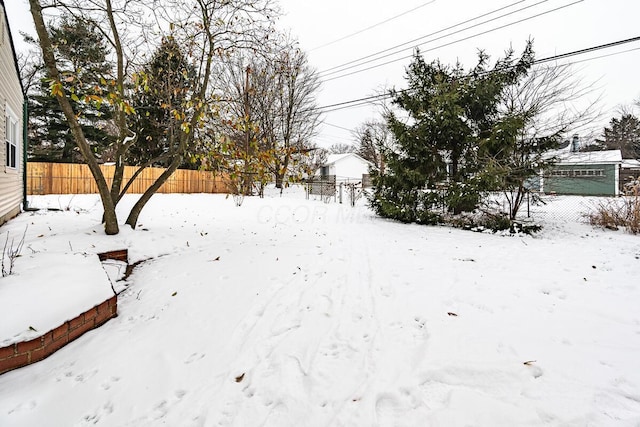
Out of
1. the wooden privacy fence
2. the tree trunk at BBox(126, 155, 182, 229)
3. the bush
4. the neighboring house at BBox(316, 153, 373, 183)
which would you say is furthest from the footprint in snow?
the neighboring house at BBox(316, 153, 373, 183)

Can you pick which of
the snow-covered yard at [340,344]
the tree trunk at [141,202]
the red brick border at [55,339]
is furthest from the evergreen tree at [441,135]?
the red brick border at [55,339]

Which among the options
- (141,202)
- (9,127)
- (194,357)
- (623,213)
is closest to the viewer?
(194,357)

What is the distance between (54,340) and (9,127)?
23.7ft

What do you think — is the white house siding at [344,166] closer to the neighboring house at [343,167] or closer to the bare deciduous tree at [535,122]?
the neighboring house at [343,167]

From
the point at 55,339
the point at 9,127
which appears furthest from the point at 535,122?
the point at 9,127

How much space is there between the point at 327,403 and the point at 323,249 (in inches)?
145

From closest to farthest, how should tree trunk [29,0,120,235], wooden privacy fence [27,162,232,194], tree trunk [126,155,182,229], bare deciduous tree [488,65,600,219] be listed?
tree trunk [29,0,120,235] → tree trunk [126,155,182,229] → bare deciduous tree [488,65,600,219] → wooden privacy fence [27,162,232,194]

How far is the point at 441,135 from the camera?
841 centimetres

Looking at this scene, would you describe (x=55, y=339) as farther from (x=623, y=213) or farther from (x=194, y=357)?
(x=623, y=213)

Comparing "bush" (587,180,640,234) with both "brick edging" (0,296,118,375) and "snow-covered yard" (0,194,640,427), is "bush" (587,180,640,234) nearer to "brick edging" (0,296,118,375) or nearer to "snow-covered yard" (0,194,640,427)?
"snow-covered yard" (0,194,640,427)

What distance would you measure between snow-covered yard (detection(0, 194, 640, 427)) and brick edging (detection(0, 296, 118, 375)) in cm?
7

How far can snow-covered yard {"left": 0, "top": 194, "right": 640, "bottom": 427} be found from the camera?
1.75m

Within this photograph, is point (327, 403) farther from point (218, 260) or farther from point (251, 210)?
point (251, 210)

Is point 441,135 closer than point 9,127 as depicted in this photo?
No
